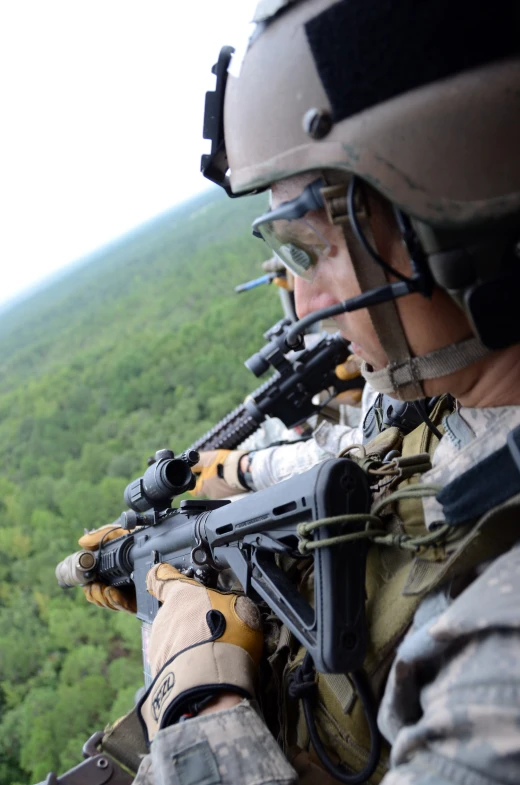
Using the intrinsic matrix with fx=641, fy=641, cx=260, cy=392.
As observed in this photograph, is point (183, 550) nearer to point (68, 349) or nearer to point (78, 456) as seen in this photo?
point (78, 456)

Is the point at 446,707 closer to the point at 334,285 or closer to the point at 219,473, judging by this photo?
the point at 334,285

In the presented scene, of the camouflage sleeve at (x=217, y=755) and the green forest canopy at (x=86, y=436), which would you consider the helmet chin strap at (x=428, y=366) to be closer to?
the camouflage sleeve at (x=217, y=755)

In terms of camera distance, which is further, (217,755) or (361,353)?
(361,353)

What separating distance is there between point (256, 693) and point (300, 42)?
1430 mm

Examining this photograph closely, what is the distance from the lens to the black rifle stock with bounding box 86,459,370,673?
48.6 inches

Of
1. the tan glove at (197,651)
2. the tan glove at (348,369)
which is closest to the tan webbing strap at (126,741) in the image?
the tan glove at (197,651)

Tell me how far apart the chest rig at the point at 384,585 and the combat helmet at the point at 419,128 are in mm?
302

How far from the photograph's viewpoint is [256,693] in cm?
157

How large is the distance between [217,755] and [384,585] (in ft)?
1.49

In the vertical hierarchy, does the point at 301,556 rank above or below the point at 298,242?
below

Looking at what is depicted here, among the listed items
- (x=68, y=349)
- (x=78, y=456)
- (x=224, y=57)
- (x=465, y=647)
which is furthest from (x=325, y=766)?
(x=68, y=349)

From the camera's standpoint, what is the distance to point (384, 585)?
4.22 feet

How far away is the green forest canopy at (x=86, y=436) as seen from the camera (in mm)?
3531

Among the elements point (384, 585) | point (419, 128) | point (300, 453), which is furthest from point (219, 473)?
point (419, 128)
